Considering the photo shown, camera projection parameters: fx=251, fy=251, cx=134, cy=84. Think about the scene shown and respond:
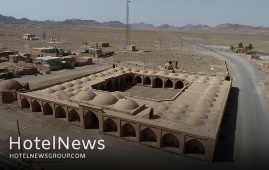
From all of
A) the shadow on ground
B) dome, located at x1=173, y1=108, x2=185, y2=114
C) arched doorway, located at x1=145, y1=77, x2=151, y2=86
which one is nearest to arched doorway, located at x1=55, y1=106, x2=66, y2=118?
dome, located at x1=173, y1=108, x2=185, y2=114

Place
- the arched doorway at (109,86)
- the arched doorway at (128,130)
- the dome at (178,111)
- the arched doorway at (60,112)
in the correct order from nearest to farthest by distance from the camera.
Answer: the arched doorway at (128,130) → the dome at (178,111) → the arched doorway at (60,112) → the arched doorway at (109,86)

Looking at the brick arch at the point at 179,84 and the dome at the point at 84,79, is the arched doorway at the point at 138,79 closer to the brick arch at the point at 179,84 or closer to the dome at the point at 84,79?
the brick arch at the point at 179,84

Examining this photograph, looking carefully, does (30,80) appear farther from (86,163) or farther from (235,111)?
(235,111)

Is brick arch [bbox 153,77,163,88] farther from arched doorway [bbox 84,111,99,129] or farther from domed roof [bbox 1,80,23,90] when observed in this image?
domed roof [bbox 1,80,23,90]

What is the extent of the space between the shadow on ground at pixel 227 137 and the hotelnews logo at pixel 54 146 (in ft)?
36.7

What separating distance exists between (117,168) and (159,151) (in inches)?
181

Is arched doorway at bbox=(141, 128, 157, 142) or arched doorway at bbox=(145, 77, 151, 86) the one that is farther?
arched doorway at bbox=(145, 77, 151, 86)

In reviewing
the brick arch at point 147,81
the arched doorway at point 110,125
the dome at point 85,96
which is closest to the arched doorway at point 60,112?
the dome at point 85,96

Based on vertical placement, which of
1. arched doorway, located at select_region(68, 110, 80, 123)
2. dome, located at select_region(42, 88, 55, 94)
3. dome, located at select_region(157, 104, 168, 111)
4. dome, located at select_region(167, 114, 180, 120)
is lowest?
arched doorway, located at select_region(68, 110, 80, 123)

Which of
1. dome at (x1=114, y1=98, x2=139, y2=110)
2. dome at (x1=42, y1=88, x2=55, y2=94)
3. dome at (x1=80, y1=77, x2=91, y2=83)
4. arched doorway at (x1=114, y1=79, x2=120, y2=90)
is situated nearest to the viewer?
dome at (x1=114, y1=98, x2=139, y2=110)

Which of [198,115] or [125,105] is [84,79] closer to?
[125,105]

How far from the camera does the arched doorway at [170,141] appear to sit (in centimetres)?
2422

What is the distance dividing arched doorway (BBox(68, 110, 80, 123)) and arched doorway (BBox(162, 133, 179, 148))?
10875mm

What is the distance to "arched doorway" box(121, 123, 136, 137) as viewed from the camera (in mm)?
25914
